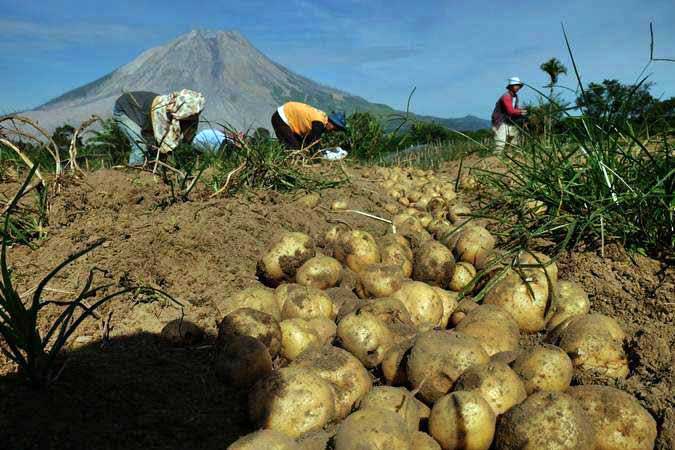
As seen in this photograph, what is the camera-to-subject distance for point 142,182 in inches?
155

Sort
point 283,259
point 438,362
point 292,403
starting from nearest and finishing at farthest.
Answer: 1. point 292,403
2. point 438,362
3. point 283,259

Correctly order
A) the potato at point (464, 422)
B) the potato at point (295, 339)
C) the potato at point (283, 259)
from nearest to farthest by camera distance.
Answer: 1. the potato at point (464, 422)
2. the potato at point (295, 339)
3. the potato at point (283, 259)

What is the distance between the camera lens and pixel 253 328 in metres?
2.18

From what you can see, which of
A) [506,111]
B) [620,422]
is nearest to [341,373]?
[620,422]

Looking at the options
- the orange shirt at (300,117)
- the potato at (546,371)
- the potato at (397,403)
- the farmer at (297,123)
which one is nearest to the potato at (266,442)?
the potato at (397,403)

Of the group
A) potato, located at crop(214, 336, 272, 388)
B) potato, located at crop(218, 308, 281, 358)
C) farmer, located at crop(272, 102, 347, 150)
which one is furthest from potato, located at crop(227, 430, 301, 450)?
farmer, located at crop(272, 102, 347, 150)

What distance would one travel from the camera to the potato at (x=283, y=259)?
9.57ft

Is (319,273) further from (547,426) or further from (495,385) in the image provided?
(547,426)

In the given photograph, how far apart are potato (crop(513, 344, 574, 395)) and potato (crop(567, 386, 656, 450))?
0.13 metres

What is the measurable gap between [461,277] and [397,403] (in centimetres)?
138

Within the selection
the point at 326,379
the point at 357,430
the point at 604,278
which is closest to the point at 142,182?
the point at 326,379

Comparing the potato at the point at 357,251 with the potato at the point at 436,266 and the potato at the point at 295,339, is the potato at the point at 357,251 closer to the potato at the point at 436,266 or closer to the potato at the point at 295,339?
the potato at the point at 436,266

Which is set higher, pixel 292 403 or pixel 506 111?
pixel 506 111

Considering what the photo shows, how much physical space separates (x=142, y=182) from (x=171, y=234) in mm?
1241
